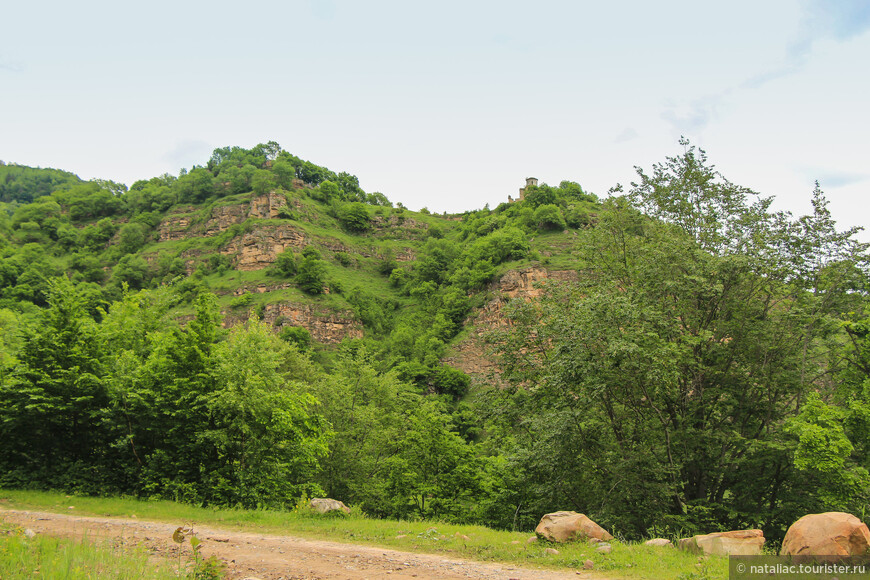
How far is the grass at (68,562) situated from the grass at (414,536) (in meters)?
0.44

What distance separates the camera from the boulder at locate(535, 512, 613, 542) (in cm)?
1123

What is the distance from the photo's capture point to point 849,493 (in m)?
13.0

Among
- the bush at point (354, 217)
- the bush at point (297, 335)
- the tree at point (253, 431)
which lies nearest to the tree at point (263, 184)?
the bush at point (354, 217)

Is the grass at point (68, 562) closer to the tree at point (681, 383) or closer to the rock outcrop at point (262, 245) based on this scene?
the tree at point (681, 383)

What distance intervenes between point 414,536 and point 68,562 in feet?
22.6

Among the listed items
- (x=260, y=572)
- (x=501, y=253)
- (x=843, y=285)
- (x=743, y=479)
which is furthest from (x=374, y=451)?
(x=501, y=253)

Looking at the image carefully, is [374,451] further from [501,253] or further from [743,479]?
[501,253]

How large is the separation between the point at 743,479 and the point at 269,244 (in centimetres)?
9485

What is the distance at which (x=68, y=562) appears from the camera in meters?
7.35

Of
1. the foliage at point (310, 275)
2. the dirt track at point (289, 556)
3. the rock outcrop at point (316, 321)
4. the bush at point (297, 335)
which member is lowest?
the dirt track at point (289, 556)

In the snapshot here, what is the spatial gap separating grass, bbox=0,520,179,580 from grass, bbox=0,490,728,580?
1.46 feet

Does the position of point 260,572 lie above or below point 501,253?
below

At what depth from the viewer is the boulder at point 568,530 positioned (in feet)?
36.8

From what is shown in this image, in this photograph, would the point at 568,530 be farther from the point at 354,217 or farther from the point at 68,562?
the point at 354,217
